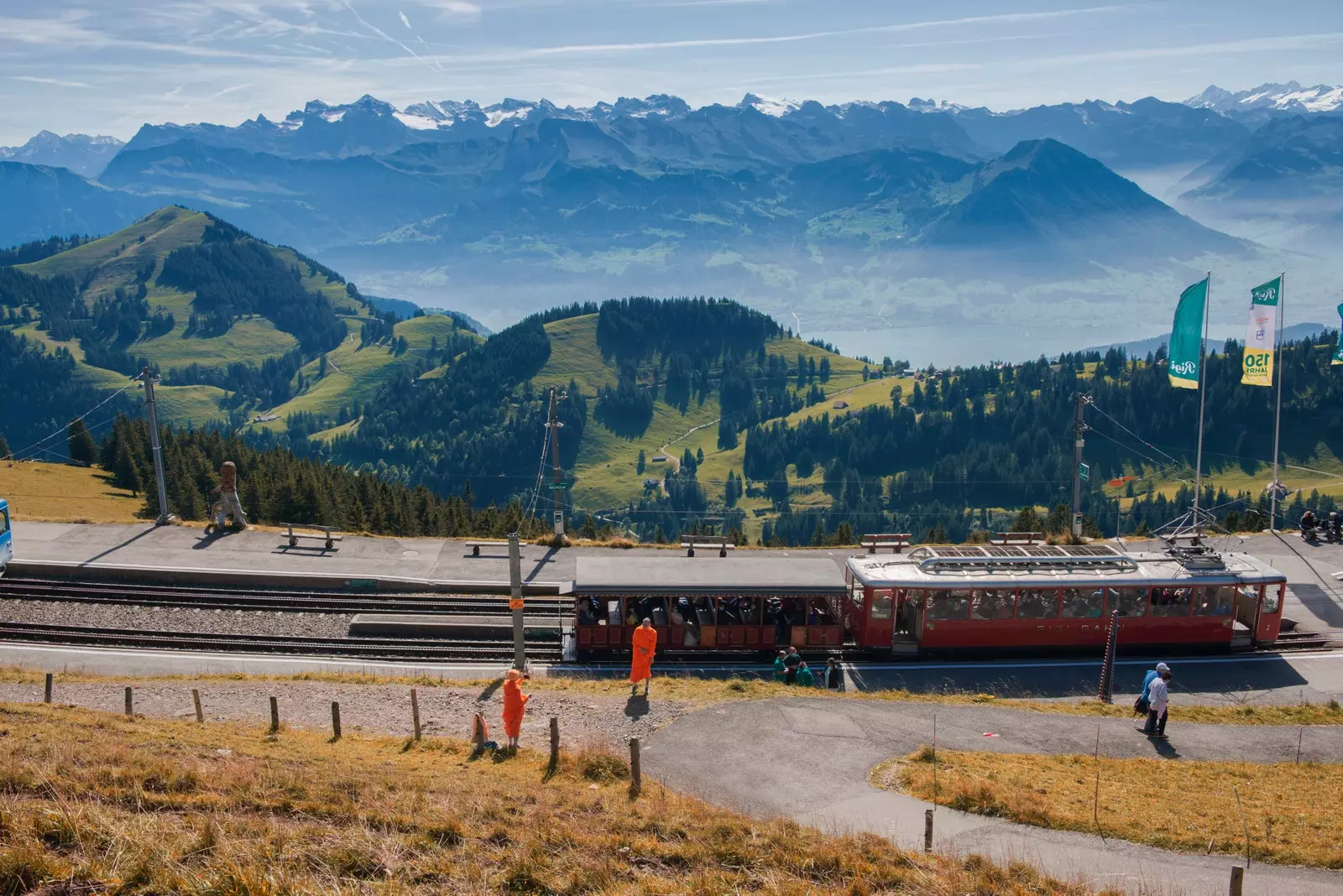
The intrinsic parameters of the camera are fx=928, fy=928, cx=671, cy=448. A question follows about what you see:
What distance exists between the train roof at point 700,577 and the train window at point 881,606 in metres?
1.24

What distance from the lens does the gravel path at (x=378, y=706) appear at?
24594mm

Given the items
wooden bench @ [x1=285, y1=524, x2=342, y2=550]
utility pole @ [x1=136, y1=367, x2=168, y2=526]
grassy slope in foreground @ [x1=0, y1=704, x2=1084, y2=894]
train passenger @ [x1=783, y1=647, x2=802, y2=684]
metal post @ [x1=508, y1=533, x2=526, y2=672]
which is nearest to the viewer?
grassy slope in foreground @ [x1=0, y1=704, x2=1084, y2=894]

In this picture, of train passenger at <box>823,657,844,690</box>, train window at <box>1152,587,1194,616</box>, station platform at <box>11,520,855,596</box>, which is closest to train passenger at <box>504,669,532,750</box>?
train passenger at <box>823,657,844,690</box>

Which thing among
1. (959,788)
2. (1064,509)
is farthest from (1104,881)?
(1064,509)

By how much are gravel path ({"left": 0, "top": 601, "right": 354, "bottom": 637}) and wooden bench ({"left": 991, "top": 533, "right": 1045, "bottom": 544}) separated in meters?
30.1

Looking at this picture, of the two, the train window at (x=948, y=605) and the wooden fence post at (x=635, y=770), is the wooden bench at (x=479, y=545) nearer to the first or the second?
the train window at (x=948, y=605)

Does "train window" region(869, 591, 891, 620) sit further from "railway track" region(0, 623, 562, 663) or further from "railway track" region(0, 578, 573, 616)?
"railway track" region(0, 578, 573, 616)

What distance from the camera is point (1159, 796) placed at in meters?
20.2

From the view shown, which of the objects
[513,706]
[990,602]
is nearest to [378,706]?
[513,706]

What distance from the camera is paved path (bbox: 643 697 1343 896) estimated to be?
1644 cm

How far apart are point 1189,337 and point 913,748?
29.1m

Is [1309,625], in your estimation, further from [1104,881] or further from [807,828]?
[807,828]

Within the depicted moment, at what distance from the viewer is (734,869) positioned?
13812 mm

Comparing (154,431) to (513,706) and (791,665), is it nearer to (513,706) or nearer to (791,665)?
(513,706)
